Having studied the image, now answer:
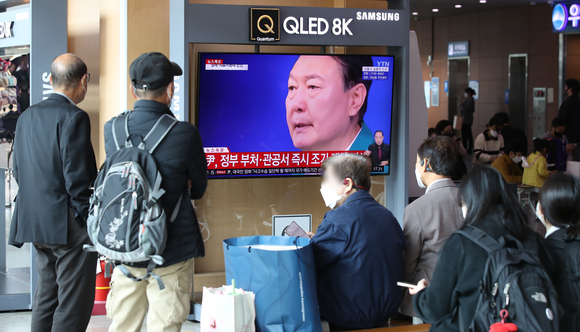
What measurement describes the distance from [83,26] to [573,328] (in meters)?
3.96

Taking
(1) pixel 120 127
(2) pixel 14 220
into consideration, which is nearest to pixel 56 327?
(2) pixel 14 220

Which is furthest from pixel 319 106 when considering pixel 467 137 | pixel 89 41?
pixel 467 137

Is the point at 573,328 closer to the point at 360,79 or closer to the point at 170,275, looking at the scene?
the point at 170,275

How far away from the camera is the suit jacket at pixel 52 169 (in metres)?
2.78

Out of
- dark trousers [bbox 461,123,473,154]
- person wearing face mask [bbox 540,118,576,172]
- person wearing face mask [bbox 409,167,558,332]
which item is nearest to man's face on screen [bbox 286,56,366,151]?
person wearing face mask [bbox 409,167,558,332]

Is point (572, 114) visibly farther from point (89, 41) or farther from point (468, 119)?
point (89, 41)

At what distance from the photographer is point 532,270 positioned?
1.84 metres

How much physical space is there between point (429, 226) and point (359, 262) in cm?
43

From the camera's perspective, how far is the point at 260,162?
4191 millimetres

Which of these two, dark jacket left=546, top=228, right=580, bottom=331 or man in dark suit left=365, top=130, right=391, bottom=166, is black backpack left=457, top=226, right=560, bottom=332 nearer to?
dark jacket left=546, top=228, right=580, bottom=331

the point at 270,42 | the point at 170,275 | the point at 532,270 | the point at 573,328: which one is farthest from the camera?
the point at 270,42

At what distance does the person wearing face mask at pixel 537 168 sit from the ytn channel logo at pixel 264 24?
5338mm

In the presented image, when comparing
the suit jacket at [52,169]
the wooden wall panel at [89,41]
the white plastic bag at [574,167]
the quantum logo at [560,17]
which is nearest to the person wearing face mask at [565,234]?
the suit jacket at [52,169]

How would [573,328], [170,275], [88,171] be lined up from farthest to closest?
1. [88,171]
2. [170,275]
3. [573,328]
